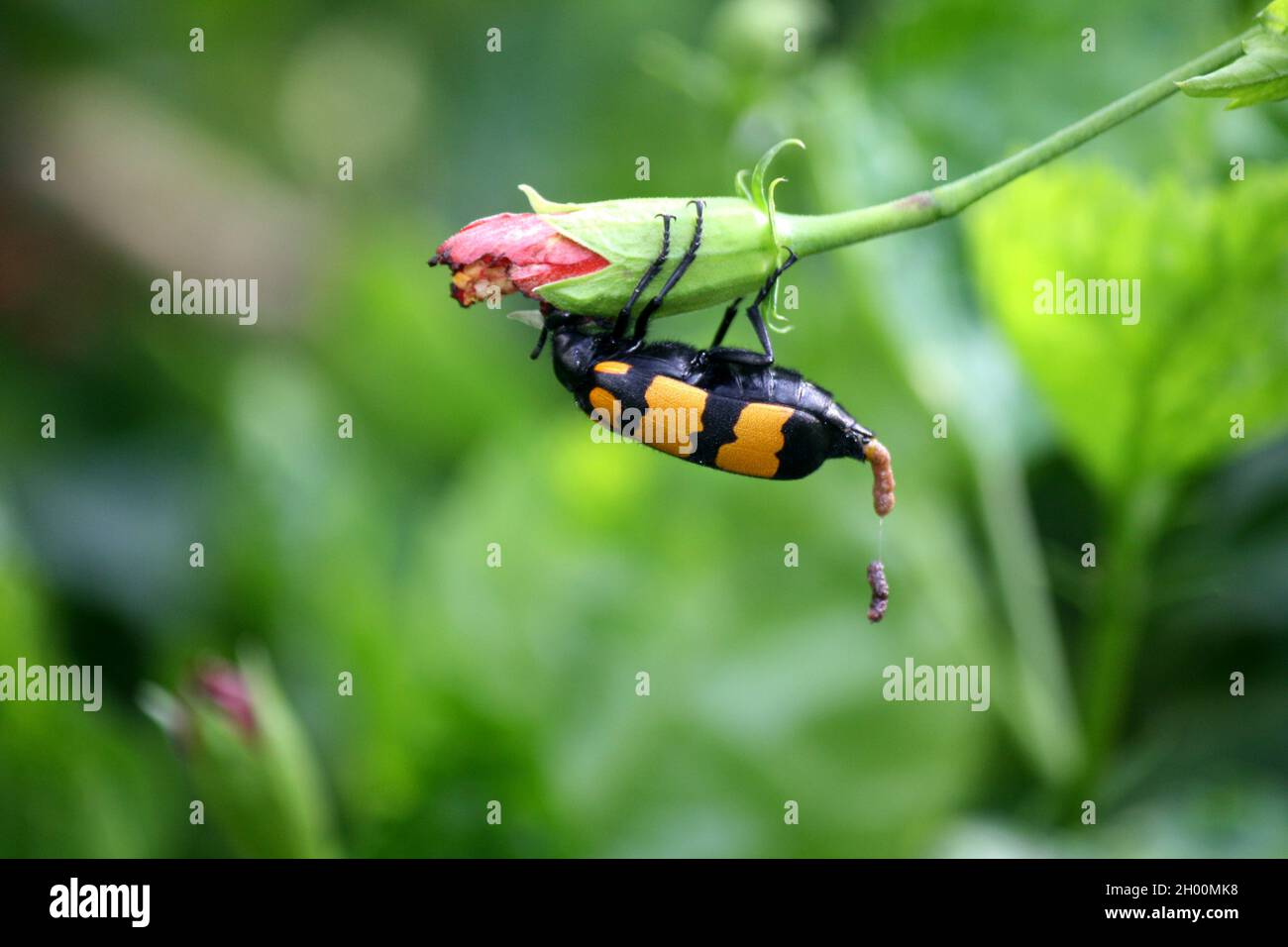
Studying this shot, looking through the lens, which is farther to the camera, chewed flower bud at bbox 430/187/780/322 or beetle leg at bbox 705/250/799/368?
beetle leg at bbox 705/250/799/368

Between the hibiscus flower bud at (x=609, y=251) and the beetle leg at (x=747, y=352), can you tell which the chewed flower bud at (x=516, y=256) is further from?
the beetle leg at (x=747, y=352)

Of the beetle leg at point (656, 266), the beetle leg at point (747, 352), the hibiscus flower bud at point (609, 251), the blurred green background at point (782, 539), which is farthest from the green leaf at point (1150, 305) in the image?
the beetle leg at point (656, 266)

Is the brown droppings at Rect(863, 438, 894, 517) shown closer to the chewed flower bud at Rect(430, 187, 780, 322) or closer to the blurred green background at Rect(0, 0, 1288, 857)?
the chewed flower bud at Rect(430, 187, 780, 322)

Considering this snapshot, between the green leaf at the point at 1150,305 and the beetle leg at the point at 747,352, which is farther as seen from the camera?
the green leaf at the point at 1150,305

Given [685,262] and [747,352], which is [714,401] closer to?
[747,352]

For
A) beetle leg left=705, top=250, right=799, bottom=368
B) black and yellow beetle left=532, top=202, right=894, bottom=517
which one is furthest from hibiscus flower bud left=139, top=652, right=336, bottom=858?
beetle leg left=705, top=250, right=799, bottom=368
